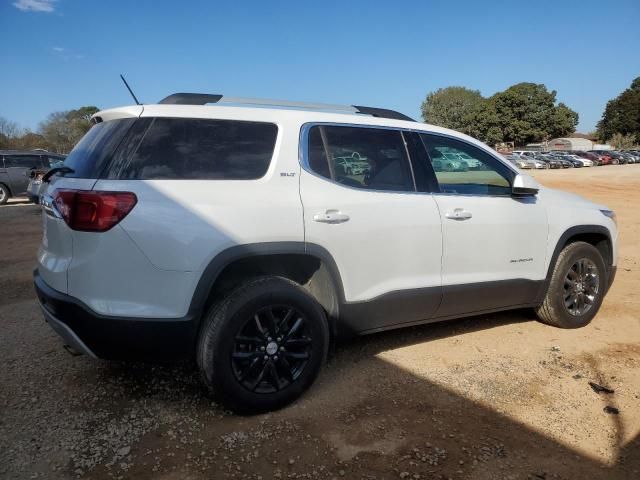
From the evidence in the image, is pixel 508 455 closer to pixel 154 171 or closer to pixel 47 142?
pixel 154 171

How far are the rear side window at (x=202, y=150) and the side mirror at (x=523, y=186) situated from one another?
6.43 ft

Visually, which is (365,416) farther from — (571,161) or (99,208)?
(571,161)

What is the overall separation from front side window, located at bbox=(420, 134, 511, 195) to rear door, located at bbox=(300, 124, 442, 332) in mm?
273

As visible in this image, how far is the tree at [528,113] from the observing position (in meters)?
82.7

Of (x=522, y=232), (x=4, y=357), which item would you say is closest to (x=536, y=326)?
(x=522, y=232)

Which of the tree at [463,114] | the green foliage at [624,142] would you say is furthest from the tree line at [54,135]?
the green foliage at [624,142]

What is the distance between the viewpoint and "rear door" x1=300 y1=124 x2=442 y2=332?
308 cm

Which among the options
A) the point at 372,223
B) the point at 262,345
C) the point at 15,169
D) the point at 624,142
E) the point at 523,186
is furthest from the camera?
the point at 624,142

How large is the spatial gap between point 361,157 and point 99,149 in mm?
1639

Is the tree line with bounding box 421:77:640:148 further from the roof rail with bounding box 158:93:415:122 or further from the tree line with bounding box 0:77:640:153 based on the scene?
the roof rail with bounding box 158:93:415:122

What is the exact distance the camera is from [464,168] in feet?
12.8

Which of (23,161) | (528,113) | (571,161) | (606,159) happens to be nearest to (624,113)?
(528,113)

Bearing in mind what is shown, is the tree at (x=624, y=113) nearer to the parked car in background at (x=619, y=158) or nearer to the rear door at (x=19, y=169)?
the parked car in background at (x=619, y=158)

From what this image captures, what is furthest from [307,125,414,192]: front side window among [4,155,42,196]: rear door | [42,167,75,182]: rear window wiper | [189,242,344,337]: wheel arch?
[4,155,42,196]: rear door
